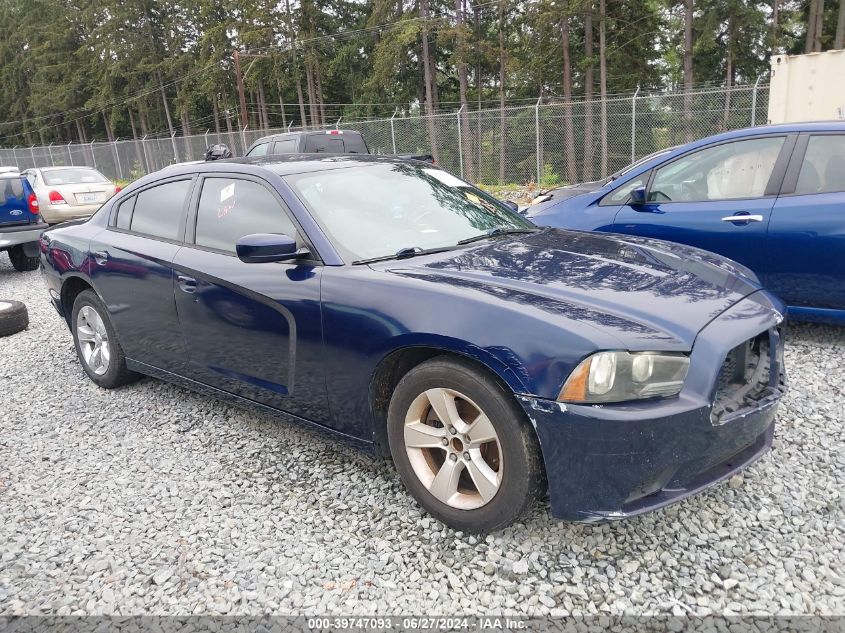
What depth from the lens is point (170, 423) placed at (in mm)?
3859

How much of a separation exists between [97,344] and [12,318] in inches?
91.7

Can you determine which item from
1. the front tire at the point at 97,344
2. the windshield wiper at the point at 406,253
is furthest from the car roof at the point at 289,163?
the front tire at the point at 97,344

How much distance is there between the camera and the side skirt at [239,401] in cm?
288

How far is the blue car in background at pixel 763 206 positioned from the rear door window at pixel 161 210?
3139 millimetres

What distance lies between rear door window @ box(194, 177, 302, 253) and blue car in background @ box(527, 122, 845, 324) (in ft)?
9.43

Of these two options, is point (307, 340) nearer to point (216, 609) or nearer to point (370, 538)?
point (370, 538)

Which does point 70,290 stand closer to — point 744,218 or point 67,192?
point 744,218

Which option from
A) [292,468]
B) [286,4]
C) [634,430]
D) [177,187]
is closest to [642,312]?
[634,430]

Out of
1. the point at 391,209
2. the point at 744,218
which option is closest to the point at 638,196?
the point at 744,218

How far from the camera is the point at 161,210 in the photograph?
3885mm

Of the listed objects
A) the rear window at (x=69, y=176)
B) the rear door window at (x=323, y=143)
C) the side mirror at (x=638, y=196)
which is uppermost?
the rear door window at (x=323, y=143)

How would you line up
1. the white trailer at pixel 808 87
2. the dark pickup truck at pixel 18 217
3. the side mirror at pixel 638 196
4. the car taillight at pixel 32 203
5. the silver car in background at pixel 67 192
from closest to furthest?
the side mirror at pixel 638 196 < the dark pickup truck at pixel 18 217 < the car taillight at pixel 32 203 < the silver car in background at pixel 67 192 < the white trailer at pixel 808 87

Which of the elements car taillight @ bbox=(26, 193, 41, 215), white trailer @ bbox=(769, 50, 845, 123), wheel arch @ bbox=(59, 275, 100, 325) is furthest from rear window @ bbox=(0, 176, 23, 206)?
white trailer @ bbox=(769, 50, 845, 123)

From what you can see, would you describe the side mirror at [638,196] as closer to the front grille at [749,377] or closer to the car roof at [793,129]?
the car roof at [793,129]
